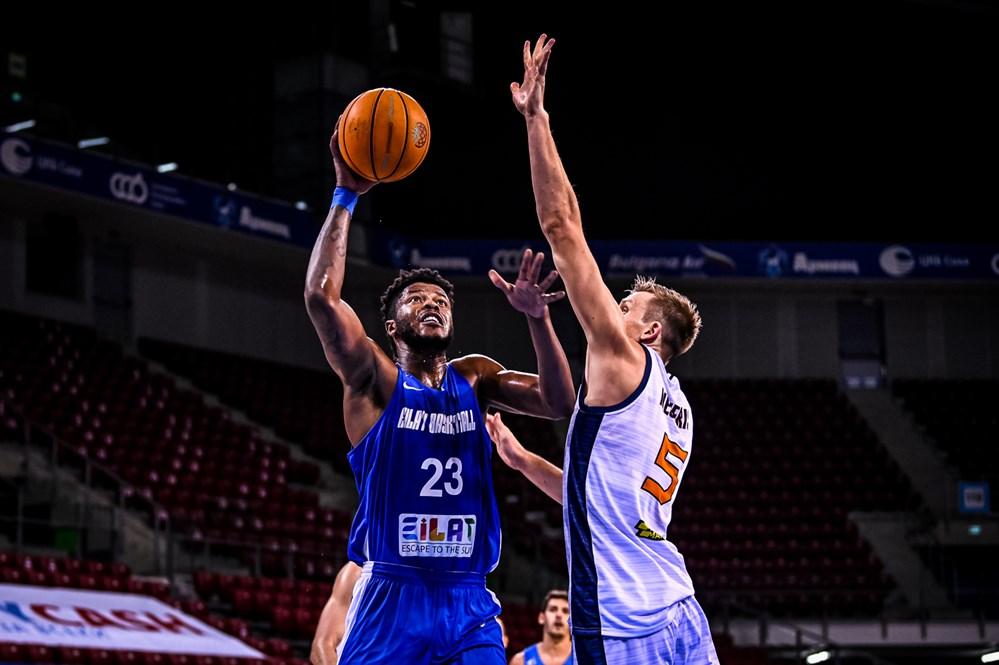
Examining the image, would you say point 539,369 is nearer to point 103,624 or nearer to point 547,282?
point 547,282

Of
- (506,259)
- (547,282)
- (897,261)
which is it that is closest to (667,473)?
(547,282)

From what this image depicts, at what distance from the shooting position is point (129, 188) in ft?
63.6

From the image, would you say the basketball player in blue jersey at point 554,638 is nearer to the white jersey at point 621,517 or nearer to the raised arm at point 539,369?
the raised arm at point 539,369

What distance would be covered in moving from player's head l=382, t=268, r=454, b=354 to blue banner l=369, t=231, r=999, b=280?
18637 millimetres

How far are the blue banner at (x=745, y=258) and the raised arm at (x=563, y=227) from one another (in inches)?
763

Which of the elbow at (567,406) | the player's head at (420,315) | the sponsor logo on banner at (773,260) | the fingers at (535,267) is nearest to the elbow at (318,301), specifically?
the player's head at (420,315)

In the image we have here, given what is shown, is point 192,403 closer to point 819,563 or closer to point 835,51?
point 819,563

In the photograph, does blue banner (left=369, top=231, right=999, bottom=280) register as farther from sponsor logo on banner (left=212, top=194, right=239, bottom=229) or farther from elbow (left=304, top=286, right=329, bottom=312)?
elbow (left=304, top=286, right=329, bottom=312)

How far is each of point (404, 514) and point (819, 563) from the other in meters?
17.5

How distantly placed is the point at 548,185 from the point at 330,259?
0.97 meters

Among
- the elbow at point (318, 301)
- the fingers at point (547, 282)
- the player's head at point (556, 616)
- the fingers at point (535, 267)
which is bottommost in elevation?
the player's head at point (556, 616)

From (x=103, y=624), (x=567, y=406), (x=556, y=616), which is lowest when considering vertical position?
(x=103, y=624)

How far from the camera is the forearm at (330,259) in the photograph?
15.6 ft

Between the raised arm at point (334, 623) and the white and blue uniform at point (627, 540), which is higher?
the white and blue uniform at point (627, 540)
